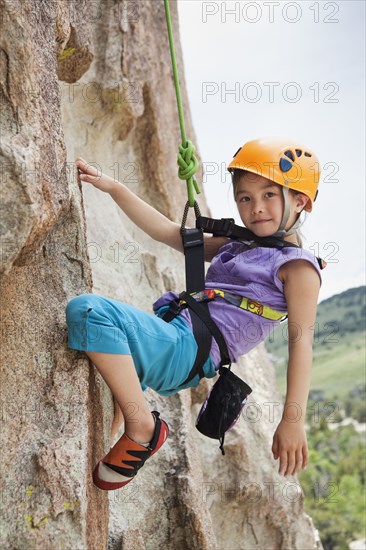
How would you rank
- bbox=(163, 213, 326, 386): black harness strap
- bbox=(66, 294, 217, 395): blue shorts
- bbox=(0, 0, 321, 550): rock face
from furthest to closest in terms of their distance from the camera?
bbox=(163, 213, 326, 386): black harness strap, bbox=(66, 294, 217, 395): blue shorts, bbox=(0, 0, 321, 550): rock face

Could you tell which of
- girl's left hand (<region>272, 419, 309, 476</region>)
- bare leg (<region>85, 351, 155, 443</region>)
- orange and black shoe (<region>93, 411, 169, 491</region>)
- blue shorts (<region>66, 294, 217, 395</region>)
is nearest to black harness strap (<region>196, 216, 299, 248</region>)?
blue shorts (<region>66, 294, 217, 395</region>)

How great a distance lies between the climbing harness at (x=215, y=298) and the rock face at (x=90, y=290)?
1.58 ft

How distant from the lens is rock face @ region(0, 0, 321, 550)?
2553mm

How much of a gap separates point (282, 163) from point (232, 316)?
0.84 metres

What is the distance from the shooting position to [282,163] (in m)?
3.41

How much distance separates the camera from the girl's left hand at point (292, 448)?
299cm

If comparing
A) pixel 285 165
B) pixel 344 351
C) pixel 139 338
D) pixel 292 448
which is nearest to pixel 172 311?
pixel 139 338

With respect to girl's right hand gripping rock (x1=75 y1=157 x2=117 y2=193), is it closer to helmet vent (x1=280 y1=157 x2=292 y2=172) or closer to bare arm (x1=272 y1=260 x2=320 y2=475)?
helmet vent (x1=280 y1=157 x2=292 y2=172)

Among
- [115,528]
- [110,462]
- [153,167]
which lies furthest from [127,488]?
[153,167]

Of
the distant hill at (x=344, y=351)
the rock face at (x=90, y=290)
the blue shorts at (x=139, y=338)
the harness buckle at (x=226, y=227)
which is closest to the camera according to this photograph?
the rock face at (x=90, y=290)

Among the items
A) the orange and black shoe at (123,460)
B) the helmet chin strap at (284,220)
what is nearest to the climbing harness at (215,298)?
the helmet chin strap at (284,220)

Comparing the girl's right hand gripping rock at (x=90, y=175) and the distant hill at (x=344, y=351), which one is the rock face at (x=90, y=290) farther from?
the distant hill at (x=344, y=351)

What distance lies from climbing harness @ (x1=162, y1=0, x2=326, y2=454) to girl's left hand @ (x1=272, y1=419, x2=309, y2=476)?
0.34 meters

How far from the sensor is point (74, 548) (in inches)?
97.4
